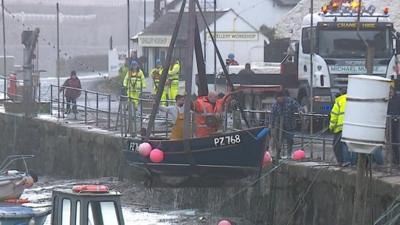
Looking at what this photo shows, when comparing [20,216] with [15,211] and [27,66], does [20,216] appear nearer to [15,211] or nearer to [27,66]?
[15,211]

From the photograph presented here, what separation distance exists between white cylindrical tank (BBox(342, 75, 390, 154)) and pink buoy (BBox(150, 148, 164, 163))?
5508mm

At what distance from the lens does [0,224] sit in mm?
17609

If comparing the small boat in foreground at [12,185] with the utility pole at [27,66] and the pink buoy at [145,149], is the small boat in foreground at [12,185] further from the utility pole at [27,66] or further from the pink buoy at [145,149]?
the utility pole at [27,66]

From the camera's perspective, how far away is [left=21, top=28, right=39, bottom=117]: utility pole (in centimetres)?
3316

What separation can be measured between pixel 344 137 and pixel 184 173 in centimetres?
553

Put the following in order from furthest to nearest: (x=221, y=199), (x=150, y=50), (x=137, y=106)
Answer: (x=150, y=50) → (x=137, y=106) → (x=221, y=199)

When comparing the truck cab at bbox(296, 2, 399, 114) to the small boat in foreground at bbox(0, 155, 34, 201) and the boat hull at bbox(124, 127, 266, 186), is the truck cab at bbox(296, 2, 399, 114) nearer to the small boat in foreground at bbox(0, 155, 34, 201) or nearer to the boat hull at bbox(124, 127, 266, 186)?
the boat hull at bbox(124, 127, 266, 186)

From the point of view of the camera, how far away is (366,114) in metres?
14.3

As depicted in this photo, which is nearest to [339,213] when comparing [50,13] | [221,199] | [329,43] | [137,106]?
[221,199]

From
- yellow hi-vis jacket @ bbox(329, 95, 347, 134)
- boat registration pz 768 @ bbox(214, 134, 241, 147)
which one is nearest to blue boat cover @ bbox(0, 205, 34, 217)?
boat registration pz 768 @ bbox(214, 134, 241, 147)

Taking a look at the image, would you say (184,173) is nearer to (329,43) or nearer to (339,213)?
(339,213)

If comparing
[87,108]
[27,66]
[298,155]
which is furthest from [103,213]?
[27,66]

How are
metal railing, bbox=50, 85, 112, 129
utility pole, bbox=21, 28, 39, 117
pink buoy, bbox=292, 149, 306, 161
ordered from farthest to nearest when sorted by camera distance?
utility pole, bbox=21, 28, 39, 117
metal railing, bbox=50, 85, 112, 129
pink buoy, bbox=292, 149, 306, 161

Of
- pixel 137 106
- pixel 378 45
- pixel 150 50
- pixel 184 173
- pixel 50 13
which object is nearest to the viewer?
pixel 184 173
